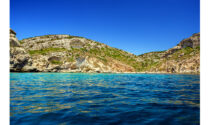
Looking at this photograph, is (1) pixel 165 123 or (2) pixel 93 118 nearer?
(1) pixel 165 123

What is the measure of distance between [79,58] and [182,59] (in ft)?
295

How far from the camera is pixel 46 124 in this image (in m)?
5.79

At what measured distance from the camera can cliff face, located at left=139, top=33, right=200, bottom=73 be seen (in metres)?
101

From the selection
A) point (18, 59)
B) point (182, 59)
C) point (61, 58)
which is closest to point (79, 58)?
point (61, 58)

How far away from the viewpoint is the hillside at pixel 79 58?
87.2 metres

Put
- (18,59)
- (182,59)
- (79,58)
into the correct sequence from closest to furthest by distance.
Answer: (18,59) → (182,59) → (79,58)

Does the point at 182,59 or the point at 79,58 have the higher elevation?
the point at 79,58

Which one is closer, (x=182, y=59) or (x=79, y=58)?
(x=182, y=59)

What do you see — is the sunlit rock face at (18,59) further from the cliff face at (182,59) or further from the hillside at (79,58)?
the cliff face at (182,59)

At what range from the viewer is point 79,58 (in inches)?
4678

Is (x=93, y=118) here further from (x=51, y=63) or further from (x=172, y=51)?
(x=172, y=51)

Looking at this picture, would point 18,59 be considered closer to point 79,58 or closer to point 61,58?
point 61,58
